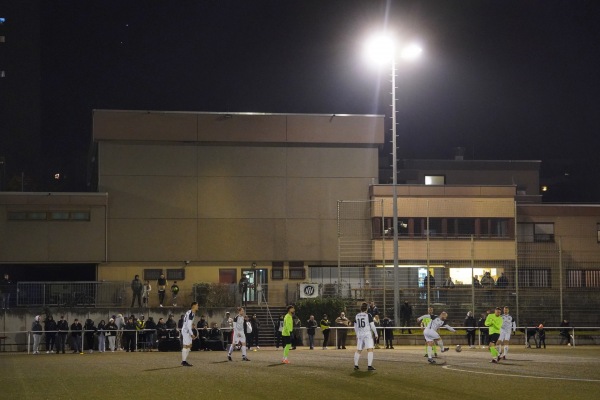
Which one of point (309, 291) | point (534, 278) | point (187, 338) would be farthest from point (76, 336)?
point (534, 278)

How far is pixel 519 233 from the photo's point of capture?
198 feet

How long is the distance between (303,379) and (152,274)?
34.6 m

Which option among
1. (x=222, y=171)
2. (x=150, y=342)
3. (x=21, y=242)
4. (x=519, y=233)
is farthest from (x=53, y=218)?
(x=519, y=233)

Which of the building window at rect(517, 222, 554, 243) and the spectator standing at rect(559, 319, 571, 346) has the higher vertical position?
the building window at rect(517, 222, 554, 243)

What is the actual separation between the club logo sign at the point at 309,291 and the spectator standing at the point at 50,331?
13094 mm

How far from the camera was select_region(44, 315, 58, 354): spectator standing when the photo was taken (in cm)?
4232

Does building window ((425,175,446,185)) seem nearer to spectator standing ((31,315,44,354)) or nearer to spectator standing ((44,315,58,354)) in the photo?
spectator standing ((44,315,58,354))

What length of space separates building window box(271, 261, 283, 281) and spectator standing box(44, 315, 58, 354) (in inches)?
683

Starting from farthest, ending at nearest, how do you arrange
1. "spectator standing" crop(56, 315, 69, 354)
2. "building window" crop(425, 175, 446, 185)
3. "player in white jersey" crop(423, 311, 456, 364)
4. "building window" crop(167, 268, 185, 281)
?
1. "building window" crop(425, 175, 446, 185)
2. "building window" crop(167, 268, 185, 281)
3. "spectator standing" crop(56, 315, 69, 354)
4. "player in white jersey" crop(423, 311, 456, 364)

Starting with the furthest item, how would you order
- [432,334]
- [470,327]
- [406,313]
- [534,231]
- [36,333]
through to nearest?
[534,231]
[406,313]
[470,327]
[36,333]
[432,334]

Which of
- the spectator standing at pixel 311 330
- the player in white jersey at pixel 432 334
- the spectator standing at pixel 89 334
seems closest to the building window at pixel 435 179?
the spectator standing at pixel 311 330

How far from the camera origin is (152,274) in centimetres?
5612

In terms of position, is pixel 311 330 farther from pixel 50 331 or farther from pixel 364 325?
pixel 364 325

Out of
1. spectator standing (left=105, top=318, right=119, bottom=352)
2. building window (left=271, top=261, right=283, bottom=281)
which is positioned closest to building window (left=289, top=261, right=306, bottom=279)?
building window (left=271, top=261, right=283, bottom=281)
